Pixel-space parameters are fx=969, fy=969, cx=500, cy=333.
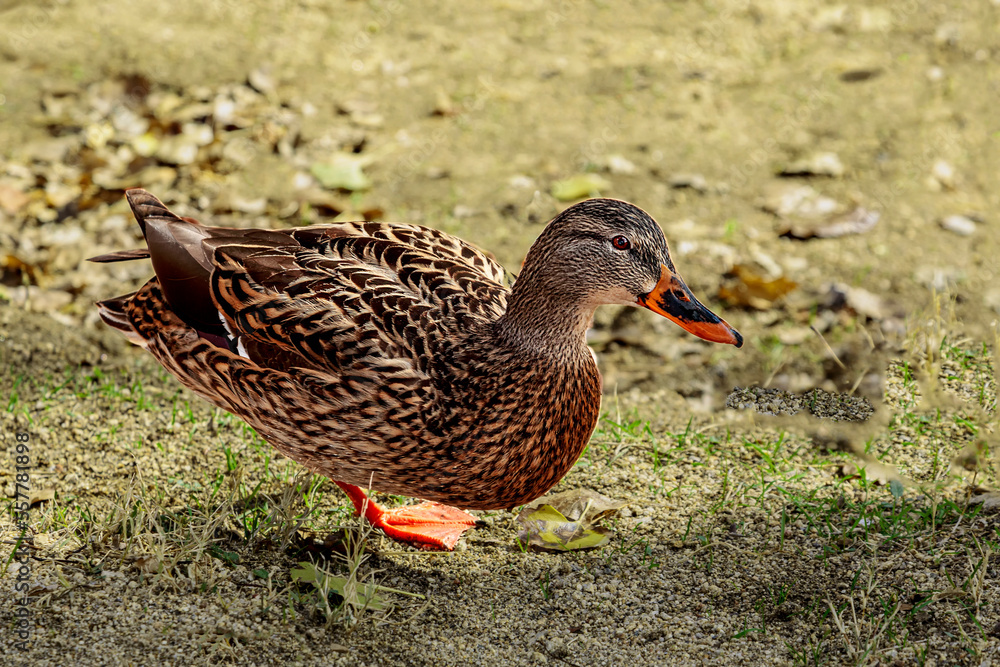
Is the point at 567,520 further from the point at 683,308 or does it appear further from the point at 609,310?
the point at 609,310

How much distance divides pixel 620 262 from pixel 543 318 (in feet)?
1.01

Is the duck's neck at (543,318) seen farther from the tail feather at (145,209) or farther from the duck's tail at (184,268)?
the tail feather at (145,209)

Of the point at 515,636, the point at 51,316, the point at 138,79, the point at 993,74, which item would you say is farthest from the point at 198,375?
the point at 993,74

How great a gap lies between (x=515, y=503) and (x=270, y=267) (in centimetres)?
111

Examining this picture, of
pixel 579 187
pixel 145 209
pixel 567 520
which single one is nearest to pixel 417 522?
Answer: pixel 567 520

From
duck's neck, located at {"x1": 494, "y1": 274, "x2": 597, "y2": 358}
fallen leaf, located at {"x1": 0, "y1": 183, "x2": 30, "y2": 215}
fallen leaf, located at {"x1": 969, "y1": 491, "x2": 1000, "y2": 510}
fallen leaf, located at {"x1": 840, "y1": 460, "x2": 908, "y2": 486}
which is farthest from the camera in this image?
fallen leaf, located at {"x1": 0, "y1": 183, "x2": 30, "y2": 215}

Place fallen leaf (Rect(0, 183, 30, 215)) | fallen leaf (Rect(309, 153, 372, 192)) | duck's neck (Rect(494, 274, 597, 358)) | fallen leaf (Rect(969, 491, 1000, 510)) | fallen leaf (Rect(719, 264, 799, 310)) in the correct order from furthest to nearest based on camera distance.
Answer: fallen leaf (Rect(309, 153, 372, 192)) → fallen leaf (Rect(0, 183, 30, 215)) → fallen leaf (Rect(719, 264, 799, 310)) → fallen leaf (Rect(969, 491, 1000, 510)) → duck's neck (Rect(494, 274, 597, 358))

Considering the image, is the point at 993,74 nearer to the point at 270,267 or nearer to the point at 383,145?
the point at 383,145

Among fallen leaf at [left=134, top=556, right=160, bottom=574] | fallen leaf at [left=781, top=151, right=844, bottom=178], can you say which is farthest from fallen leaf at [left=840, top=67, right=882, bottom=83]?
fallen leaf at [left=134, top=556, right=160, bottom=574]

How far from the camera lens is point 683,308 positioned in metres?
2.93

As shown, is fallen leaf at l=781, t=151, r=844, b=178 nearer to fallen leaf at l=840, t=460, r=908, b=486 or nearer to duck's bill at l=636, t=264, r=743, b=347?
fallen leaf at l=840, t=460, r=908, b=486

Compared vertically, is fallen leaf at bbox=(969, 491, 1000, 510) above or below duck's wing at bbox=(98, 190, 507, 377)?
below

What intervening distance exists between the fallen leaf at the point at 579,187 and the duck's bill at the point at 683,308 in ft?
8.08

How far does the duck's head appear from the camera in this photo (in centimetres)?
291
